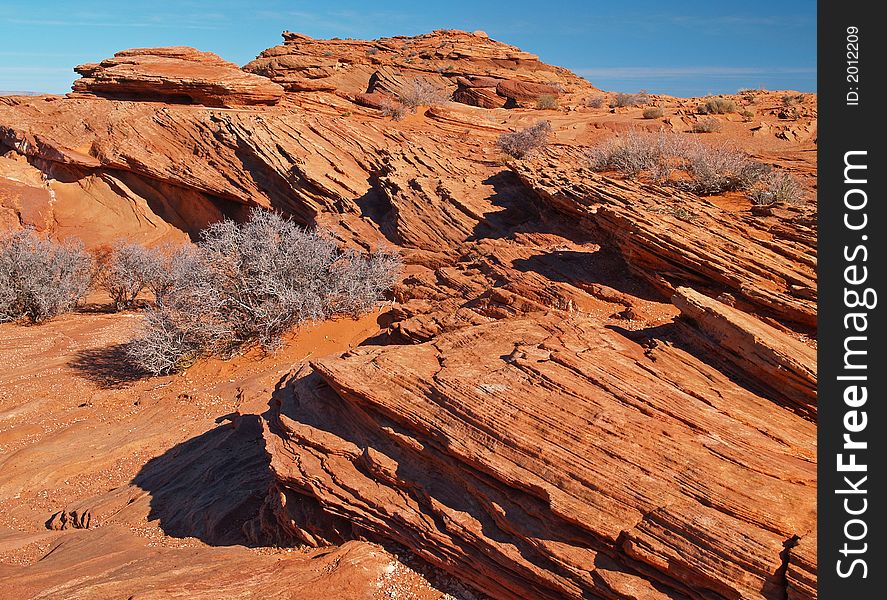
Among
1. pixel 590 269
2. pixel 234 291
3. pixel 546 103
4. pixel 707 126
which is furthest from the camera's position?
pixel 546 103

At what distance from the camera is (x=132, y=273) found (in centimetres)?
1578

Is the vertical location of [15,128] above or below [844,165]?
above

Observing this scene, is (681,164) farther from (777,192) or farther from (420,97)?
(420,97)

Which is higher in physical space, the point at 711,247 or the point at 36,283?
the point at 711,247

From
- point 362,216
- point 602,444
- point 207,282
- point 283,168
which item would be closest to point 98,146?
point 283,168

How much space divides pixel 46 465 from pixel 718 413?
8333 mm

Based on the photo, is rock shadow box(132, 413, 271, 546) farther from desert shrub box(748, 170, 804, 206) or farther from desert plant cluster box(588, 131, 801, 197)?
desert plant cluster box(588, 131, 801, 197)

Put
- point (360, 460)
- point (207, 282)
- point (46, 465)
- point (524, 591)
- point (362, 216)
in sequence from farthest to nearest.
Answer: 1. point (362, 216)
2. point (207, 282)
3. point (46, 465)
4. point (360, 460)
5. point (524, 591)

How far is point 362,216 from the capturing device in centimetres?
1645

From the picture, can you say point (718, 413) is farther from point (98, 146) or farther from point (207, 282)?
point (98, 146)

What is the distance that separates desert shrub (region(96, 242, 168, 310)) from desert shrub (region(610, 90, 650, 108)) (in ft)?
73.2

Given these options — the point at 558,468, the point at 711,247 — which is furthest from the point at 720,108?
the point at 558,468

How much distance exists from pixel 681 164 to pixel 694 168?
0.82 meters

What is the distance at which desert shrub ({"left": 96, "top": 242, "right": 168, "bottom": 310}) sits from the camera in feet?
51.6
